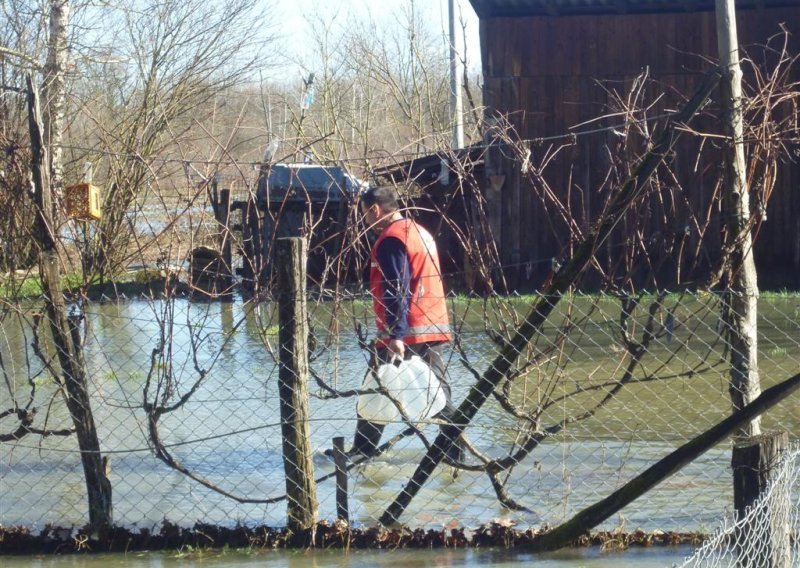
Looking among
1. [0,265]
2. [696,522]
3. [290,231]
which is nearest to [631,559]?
[696,522]

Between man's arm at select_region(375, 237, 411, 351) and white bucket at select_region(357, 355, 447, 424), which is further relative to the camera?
man's arm at select_region(375, 237, 411, 351)

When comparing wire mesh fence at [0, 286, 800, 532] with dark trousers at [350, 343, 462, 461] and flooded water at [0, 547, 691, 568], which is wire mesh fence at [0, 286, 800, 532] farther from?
flooded water at [0, 547, 691, 568]

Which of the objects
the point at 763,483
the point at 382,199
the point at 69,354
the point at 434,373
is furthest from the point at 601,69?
the point at 763,483

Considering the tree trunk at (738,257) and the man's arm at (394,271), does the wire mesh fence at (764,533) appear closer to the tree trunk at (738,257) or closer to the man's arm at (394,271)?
the tree trunk at (738,257)

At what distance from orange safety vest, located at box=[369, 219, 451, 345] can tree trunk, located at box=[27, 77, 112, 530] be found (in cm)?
150

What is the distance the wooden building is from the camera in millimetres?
14688

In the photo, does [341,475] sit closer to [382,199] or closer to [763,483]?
[382,199]

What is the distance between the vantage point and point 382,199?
577 centimetres

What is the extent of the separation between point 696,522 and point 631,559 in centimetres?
64

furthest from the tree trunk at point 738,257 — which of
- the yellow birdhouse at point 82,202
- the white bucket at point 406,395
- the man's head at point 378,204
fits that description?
the yellow birdhouse at point 82,202

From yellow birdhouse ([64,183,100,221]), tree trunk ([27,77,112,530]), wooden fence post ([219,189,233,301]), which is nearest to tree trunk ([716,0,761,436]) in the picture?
wooden fence post ([219,189,233,301])

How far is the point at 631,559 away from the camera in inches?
179

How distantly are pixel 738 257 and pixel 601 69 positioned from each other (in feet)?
34.5

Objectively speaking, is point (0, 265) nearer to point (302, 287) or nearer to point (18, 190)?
point (18, 190)
